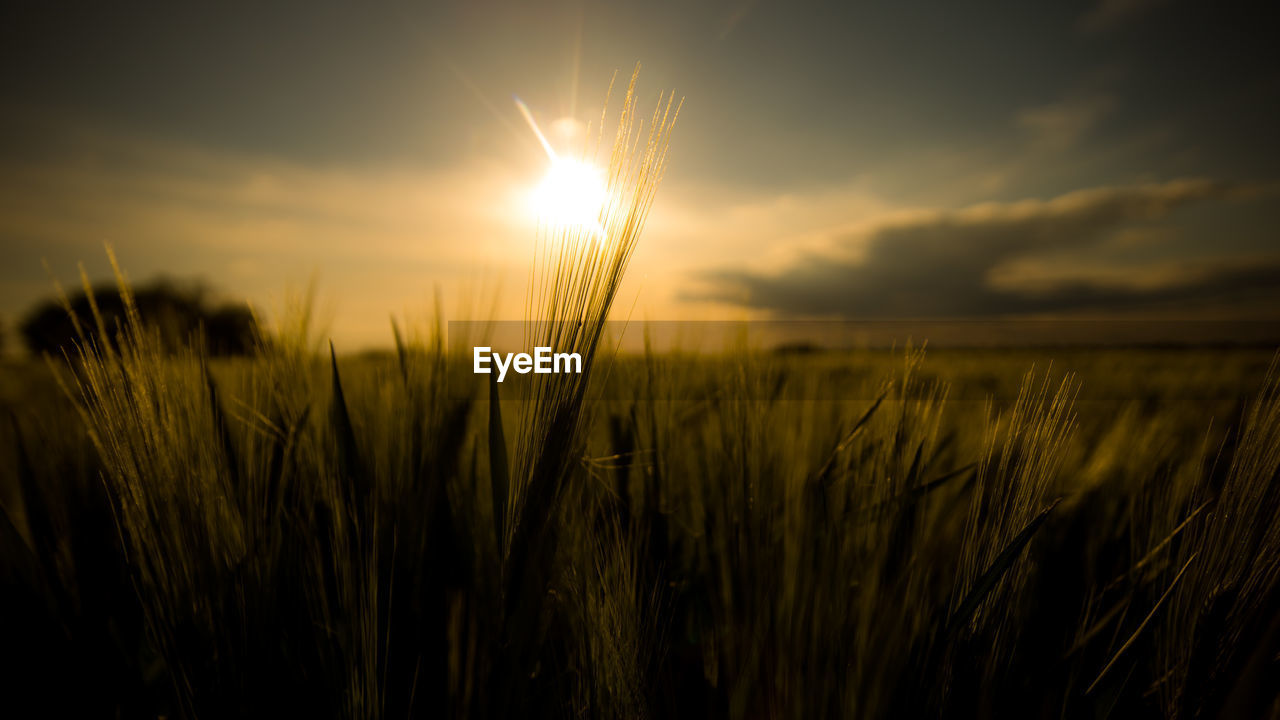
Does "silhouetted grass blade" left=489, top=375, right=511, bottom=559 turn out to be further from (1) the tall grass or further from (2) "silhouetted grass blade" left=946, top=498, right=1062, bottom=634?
(2) "silhouetted grass blade" left=946, top=498, right=1062, bottom=634

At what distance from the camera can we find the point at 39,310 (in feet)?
35.3

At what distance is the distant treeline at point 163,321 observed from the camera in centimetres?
64

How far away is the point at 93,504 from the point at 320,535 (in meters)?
0.58

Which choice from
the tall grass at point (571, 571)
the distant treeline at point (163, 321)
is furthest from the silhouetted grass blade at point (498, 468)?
the distant treeline at point (163, 321)

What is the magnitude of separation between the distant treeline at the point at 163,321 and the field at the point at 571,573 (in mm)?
61

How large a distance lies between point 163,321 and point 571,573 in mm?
1328

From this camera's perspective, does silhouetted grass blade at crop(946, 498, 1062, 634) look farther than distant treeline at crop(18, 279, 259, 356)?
No

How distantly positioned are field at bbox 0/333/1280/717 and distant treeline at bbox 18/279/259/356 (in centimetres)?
6

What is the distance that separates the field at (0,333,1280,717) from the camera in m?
0.50

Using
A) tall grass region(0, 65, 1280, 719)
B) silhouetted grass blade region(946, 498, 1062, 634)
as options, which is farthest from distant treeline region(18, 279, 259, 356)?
silhouetted grass blade region(946, 498, 1062, 634)

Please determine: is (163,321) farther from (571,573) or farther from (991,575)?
(991,575)

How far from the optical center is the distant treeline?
64 cm

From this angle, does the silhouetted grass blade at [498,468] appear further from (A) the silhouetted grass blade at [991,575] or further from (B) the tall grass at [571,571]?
(A) the silhouetted grass blade at [991,575]

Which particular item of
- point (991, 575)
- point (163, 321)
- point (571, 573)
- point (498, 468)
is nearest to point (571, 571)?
point (571, 573)
